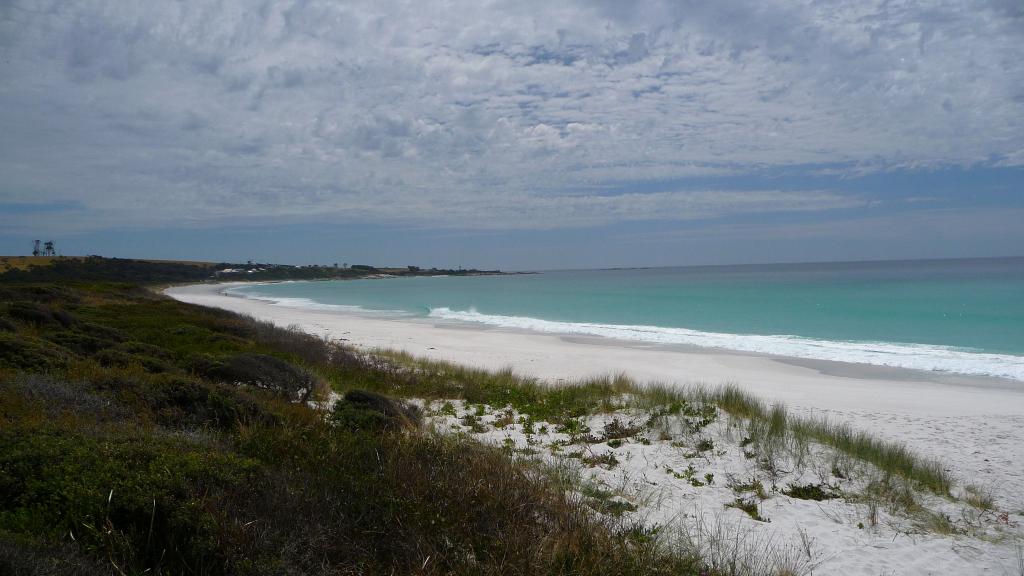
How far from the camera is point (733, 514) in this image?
237 inches

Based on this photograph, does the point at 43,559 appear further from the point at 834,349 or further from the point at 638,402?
the point at 834,349

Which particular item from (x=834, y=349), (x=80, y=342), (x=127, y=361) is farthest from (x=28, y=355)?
(x=834, y=349)

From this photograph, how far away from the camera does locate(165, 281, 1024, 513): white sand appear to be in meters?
9.23

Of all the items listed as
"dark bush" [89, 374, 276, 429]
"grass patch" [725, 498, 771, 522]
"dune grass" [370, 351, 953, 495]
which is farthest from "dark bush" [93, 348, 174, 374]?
"grass patch" [725, 498, 771, 522]

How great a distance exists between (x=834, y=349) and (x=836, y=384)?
9249mm

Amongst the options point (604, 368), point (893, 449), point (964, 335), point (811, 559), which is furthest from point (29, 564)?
point (964, 335)

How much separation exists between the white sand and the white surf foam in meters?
1.64

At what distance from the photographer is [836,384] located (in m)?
16.7

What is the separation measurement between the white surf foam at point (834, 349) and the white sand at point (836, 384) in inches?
64.7

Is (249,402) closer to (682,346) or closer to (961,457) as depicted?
(961,457)

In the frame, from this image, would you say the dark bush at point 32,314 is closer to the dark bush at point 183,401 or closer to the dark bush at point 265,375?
the dark bush at point 265,375

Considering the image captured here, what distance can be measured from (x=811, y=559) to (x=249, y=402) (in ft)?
20.3

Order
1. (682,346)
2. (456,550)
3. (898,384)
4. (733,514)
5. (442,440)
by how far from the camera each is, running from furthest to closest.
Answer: (682,346) → (898,384) → (442,440) → (733,514) → (456,550)

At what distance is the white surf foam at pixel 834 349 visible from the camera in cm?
2017
